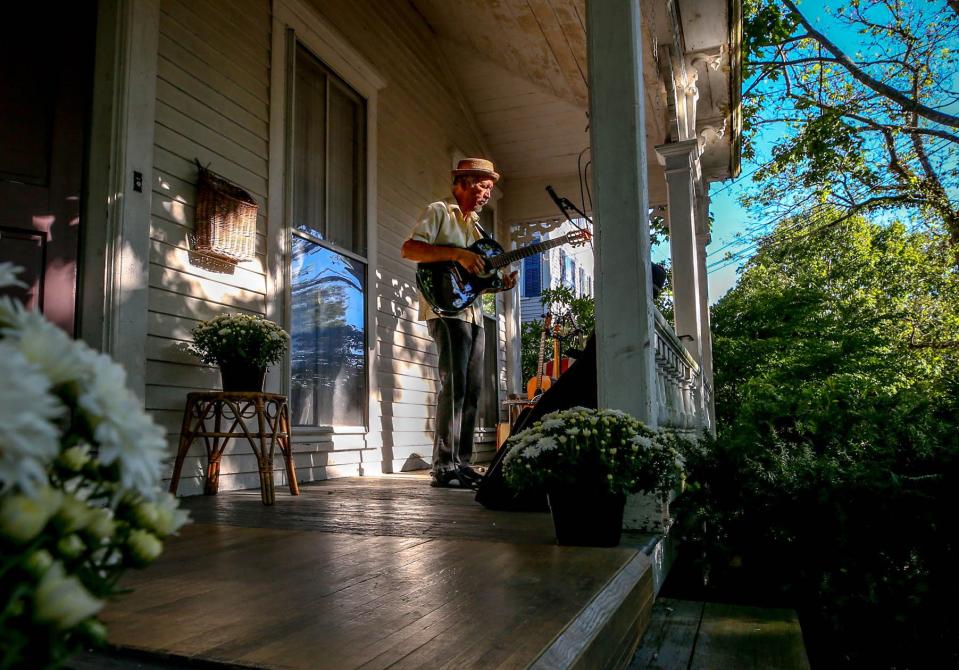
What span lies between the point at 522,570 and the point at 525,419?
131cm

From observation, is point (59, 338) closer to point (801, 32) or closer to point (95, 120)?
point (95, 120)

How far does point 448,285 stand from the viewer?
386 centimetres

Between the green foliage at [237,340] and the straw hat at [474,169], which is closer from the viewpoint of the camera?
the green foliage at [237,340]

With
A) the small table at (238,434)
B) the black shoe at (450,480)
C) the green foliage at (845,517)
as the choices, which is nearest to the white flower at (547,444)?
the green foliage at (845,517)

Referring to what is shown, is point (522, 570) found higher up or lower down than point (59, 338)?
lower down

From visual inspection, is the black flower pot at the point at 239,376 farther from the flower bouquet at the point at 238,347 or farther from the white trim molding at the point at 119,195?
the white trim molding at the point at 119,195

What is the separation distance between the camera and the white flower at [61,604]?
1.32ft

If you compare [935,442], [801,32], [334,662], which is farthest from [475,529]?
[801,32]

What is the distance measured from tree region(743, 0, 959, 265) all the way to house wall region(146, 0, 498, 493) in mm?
5938

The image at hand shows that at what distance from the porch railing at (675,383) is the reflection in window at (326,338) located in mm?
2125

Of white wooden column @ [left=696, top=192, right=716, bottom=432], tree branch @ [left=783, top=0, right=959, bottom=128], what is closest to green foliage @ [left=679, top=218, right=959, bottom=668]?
white wooden column @ [left=696, top=192, right=716, bottom=432]

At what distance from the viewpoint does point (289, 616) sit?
1.25m

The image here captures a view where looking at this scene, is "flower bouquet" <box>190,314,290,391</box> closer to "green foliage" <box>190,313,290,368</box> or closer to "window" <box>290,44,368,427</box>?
"green foliage" <box>190,313,290,368</box>

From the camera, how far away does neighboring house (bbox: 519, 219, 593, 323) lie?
1549 centimetres
